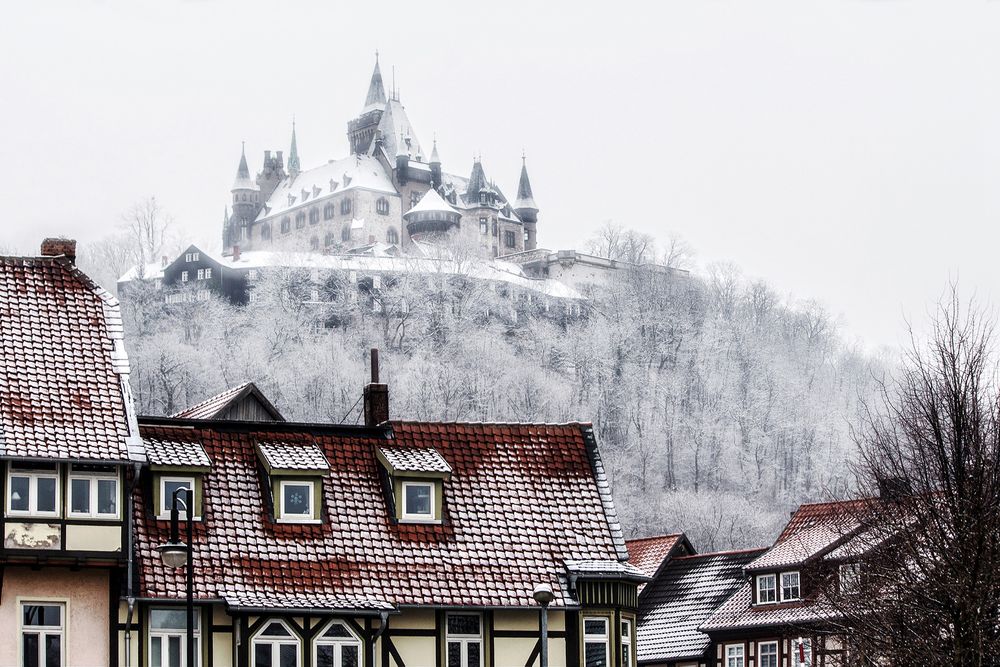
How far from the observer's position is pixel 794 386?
195000mm

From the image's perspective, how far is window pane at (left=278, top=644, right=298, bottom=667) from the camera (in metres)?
35.8

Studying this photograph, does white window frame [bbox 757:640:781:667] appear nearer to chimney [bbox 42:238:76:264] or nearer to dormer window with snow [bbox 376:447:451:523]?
dormer window with snow [bbox 376:447:451:523]

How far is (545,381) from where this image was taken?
584ft

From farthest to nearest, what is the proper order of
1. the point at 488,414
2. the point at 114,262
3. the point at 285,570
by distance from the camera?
the point at 114,262 → the point at 488,414 → the point at 285,570

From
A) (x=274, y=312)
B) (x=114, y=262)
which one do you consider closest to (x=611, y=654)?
(x=274, y=312)

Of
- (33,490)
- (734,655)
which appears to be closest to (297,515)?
(33,490)

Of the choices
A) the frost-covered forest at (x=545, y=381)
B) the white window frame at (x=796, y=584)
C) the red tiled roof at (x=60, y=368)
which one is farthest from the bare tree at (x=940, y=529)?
the frost-covered forest at (x=545, y=381)

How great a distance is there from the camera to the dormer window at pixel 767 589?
5859cm

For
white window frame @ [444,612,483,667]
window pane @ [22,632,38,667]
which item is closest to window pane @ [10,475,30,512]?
window pane @ [22,632,38,667]

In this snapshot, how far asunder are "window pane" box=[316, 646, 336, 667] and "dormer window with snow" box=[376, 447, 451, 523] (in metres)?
3.00

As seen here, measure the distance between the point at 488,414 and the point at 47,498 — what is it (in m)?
128

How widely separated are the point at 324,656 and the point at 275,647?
3.14 feet

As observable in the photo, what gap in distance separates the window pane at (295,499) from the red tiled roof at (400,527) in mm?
351

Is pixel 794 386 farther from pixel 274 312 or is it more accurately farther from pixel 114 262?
pixel 114 262
